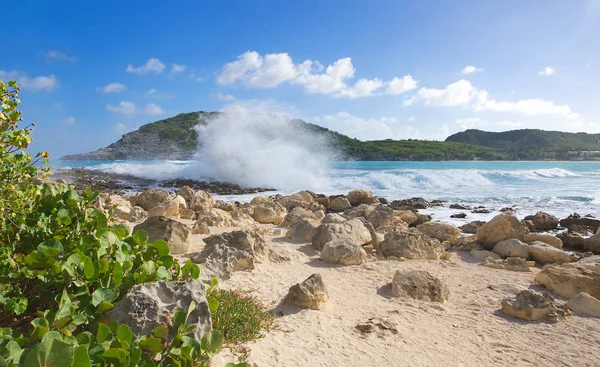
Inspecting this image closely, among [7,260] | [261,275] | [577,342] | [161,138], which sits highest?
[161,138]

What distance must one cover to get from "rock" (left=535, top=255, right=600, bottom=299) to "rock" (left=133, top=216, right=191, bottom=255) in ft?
20.4

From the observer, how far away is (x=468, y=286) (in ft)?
21.4

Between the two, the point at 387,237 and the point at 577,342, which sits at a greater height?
the point at 387,237

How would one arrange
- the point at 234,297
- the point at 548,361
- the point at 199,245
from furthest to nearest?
the point at 199,245 < the point at 234,297 < the point at 548,361

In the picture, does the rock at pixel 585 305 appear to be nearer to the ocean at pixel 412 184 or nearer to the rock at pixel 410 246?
the rock at pixel 410 246

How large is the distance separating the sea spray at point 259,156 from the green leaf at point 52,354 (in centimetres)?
2698

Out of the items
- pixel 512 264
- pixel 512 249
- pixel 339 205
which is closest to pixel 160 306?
pixel 512 264

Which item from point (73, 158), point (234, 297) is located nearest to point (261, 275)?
point (234, 297)

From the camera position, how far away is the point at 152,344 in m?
2.11

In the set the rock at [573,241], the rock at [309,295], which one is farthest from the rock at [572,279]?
the rock at [309,295]

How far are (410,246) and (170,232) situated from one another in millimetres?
4817

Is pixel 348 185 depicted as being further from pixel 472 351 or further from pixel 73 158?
pixel 73 158

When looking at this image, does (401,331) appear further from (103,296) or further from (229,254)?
(103,296)

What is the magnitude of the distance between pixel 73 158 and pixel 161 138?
25613 millimetres
